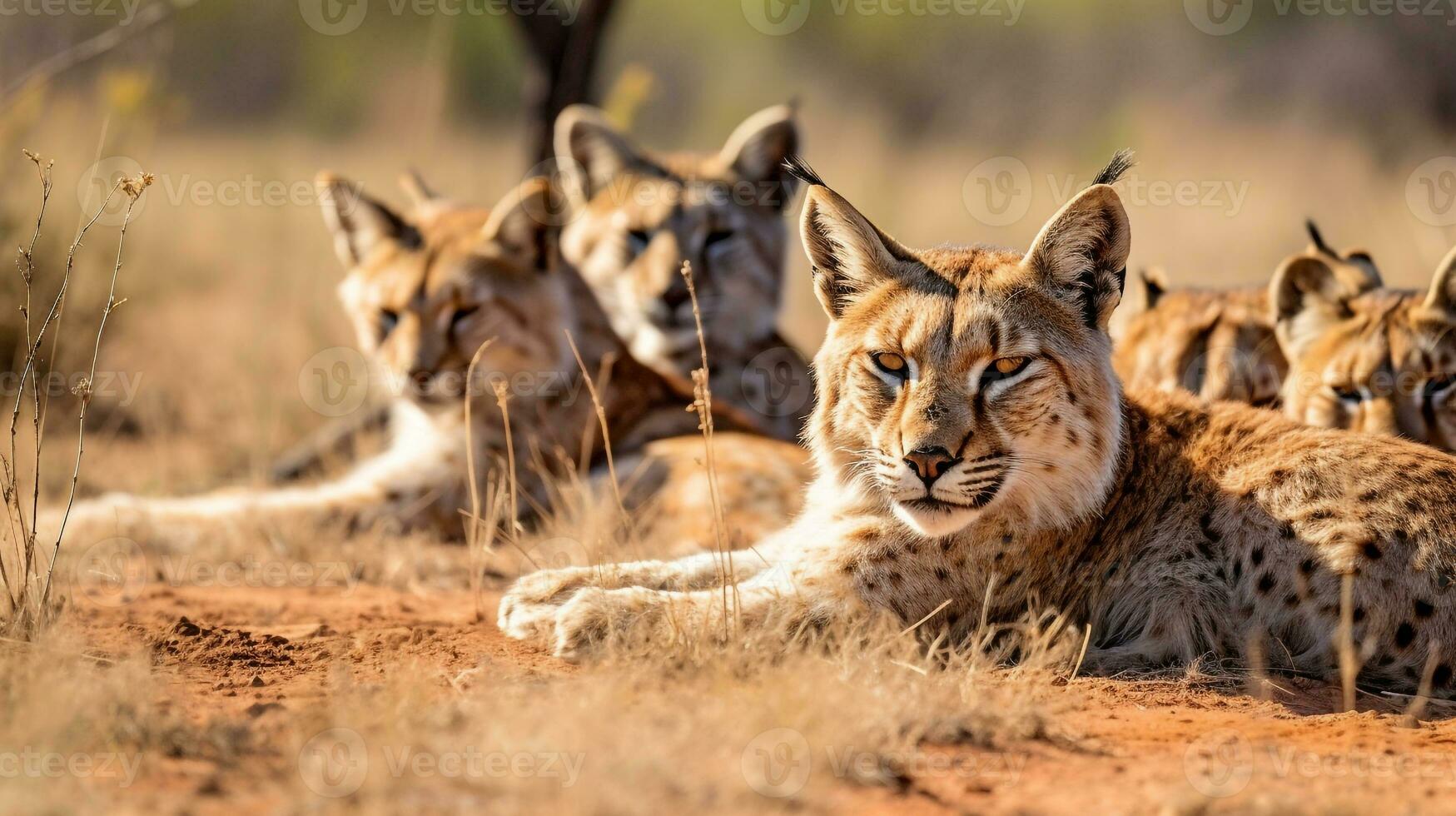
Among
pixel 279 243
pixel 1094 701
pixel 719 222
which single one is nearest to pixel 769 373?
pixel 719 222

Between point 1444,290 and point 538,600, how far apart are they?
3.88 m

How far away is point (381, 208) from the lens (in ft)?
23.7

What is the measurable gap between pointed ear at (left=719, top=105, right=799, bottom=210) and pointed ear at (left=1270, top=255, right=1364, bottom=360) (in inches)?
134

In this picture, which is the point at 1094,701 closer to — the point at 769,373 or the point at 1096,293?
the point at 1096,293

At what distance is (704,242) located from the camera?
8.74 meters

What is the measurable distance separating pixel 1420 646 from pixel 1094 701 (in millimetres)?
1008
